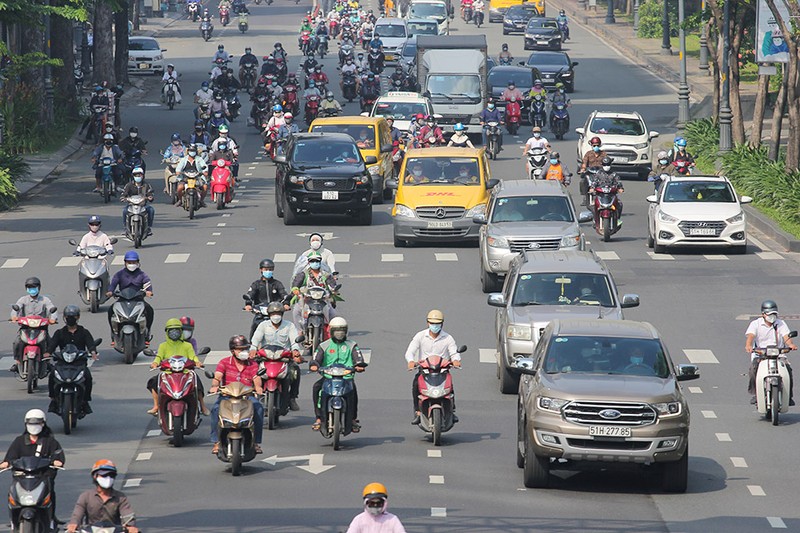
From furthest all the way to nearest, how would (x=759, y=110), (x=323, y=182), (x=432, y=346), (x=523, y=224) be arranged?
(x=759, y=110) < (x=323, y=182) < (x=523, y=224) < (x=432, y=346)

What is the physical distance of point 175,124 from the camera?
5997cm

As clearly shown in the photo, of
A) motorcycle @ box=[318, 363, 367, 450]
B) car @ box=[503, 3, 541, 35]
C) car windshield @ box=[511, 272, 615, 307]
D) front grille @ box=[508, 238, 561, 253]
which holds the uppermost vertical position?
car @ box=[503, 3, 541, 35]

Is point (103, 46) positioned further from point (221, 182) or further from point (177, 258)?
point (177, 258)

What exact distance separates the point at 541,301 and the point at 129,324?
18.7ft

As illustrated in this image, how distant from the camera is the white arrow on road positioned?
18.1 metres

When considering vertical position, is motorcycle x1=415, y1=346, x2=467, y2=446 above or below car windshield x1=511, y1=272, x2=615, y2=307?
below

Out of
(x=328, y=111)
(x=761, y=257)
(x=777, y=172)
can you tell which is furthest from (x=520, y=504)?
(x=328, y=111)

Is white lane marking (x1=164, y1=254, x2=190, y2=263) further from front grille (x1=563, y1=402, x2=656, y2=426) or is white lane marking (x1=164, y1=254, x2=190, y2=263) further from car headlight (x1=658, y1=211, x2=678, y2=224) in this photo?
front grille (x1=563, y1=402, x2=656, y2=426)

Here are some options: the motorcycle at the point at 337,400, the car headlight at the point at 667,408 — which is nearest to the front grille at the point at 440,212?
the motorcycle at the point at 337,400

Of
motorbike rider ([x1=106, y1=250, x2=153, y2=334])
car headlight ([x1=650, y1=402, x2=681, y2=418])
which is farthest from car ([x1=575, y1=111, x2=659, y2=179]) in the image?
car headlight ([x1=650, y1=402, x2=681, y2=418])

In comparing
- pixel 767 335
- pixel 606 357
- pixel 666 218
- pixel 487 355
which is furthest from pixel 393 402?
pixel 666 218

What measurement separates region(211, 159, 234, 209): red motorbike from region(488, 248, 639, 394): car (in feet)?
59.7

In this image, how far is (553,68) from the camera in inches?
2788

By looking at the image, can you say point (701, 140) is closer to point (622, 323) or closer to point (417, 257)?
point (417, 257)
